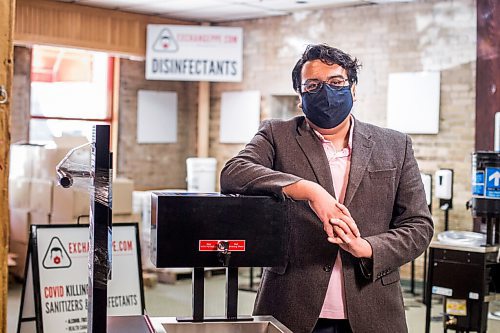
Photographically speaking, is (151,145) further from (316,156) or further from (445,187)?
(316,156)

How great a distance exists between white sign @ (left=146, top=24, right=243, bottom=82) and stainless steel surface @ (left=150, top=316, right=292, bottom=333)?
748 cm

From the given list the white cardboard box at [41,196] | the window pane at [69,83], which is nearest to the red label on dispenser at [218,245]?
the white cardboard box at [41,196]

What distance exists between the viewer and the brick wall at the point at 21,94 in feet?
29.5

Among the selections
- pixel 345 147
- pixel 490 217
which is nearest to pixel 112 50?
pixel 490 217

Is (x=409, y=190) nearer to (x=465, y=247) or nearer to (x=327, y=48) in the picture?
(x=327, y=48)

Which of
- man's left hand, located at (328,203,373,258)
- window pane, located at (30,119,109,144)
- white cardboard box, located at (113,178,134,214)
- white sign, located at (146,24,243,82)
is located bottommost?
white cardboard box, located at (113,178,134,214)

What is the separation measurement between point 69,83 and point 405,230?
26.1ft

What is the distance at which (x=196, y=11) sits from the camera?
31.8 feet

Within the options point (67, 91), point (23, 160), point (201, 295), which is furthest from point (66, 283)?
point (67, 91)

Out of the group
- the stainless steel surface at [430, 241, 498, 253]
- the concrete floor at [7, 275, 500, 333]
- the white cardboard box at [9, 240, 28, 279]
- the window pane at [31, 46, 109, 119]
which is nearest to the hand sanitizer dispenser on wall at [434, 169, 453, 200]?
the concrete floor at [7, 275, 500, 333]

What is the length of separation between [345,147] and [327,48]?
352 millimetres

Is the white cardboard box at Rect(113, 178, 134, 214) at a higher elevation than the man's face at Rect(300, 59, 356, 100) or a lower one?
lower

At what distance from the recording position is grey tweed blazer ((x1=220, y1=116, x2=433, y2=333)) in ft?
7.50

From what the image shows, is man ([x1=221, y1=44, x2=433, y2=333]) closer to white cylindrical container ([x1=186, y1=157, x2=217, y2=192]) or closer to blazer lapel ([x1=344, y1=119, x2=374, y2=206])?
blazer lapel ([x1=344, y1=119, x2=374, y2=206])
